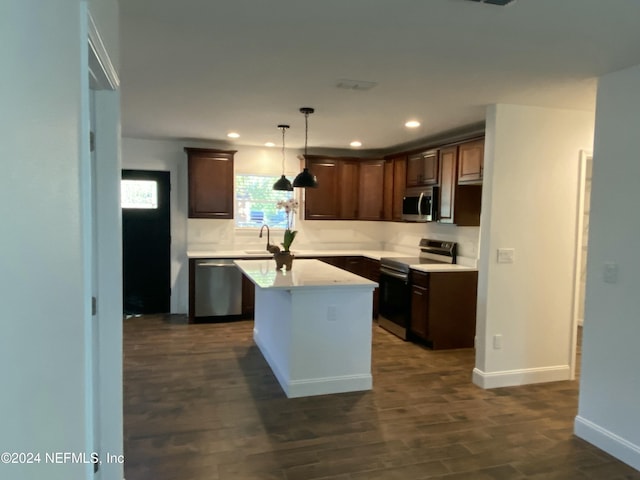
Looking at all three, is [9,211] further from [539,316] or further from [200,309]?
[200,309]

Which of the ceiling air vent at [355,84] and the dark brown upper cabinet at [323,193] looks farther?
the dark brown upper cabinet at [323,193]

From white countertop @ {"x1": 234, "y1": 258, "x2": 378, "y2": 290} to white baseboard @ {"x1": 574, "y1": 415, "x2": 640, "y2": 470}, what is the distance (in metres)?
1.74

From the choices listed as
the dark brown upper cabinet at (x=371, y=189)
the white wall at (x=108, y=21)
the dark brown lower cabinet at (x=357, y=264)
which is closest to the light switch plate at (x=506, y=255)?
the dark brown lower cabinet at (x=357, y=264)

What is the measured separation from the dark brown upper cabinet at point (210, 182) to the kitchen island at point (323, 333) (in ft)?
8.15

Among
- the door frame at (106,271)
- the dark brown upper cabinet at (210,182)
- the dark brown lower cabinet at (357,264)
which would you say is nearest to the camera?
the door frame at (106,271)

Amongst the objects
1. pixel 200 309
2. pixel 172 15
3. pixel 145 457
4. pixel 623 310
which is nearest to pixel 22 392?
pixel 172 15

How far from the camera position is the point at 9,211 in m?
0.72

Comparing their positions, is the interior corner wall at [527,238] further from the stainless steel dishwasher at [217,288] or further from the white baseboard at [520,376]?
the stainless steel dishwasher at [217,288]

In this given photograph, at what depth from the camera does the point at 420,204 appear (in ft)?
18.0

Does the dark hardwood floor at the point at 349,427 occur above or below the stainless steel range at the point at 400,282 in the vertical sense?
below

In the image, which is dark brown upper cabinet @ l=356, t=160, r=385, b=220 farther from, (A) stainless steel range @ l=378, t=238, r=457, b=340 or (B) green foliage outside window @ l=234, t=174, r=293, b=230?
(B) green foliage outside window @ l=234, t=174, r=293, b=230

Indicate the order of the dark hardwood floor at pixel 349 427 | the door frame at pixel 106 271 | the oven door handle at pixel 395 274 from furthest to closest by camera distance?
the oven door handle at pixel 395 274
the dark hardwood floor at pixel 349 427
the door frame at pixel 106 271

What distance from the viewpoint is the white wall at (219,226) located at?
610 cm

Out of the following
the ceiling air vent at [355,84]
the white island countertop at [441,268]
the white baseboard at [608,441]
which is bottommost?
the white baseboard at [608,441]
